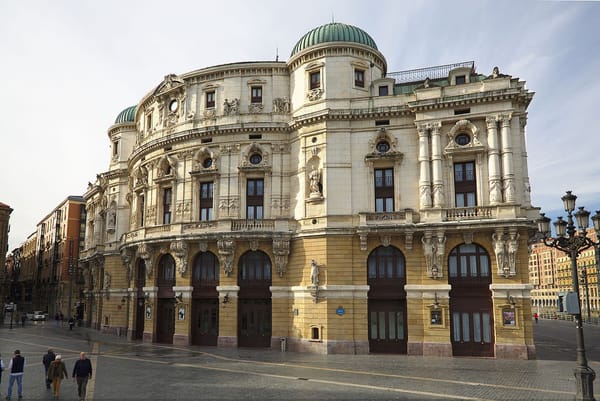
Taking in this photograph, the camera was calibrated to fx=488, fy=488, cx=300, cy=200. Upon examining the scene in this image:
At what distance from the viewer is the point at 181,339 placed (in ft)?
134

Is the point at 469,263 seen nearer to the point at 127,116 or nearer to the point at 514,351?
the point at 514,351

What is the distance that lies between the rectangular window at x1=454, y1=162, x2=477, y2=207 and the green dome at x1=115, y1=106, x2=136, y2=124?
1556 inches

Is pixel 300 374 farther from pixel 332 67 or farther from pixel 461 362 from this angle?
pixel 332 67

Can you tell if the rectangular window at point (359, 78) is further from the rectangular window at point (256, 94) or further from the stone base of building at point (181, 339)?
the stone base of building at point (181, 339)

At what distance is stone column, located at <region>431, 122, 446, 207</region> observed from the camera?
3544 centimetres

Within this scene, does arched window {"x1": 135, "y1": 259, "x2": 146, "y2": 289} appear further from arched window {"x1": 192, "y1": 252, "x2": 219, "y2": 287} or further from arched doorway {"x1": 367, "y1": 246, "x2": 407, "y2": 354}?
arched doorway {"x1": 367, "y1": 246, "x2": 407, "y2": 354}

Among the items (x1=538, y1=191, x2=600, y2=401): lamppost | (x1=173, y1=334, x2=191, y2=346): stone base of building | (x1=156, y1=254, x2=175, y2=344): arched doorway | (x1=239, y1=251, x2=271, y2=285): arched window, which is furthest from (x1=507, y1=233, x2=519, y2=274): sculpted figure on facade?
(x1=156, y1=254, x2=175, y2=344): arched doorway

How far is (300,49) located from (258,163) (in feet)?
34.0

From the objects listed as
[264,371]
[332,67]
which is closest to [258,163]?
[332,67]

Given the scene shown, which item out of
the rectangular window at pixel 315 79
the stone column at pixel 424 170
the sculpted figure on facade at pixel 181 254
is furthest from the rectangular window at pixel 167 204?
the stone column at pixel 424 170

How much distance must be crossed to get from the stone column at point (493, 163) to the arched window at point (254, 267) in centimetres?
1798

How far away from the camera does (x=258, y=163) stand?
136ft

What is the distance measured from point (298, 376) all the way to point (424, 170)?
18.0 meters

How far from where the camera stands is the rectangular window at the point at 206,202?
139 feet
